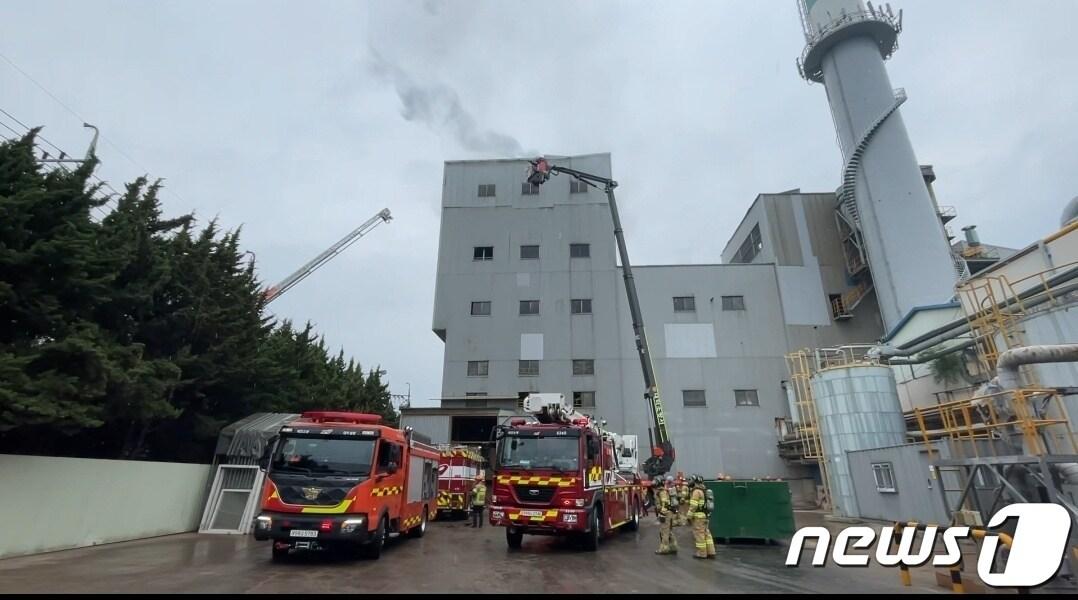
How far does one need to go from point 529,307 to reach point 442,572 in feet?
81.2

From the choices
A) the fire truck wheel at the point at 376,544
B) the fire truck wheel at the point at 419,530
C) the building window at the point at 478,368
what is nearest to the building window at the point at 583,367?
the building window at the point at 478,368

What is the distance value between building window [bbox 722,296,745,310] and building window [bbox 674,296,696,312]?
1.93 metres

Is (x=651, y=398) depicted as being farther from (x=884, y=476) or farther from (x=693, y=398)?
(x=693, y=398)

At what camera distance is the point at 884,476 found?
16.2 metres

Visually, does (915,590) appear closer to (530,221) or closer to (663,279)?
(663,279)

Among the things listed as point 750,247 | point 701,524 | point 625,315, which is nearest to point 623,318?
point 625,315

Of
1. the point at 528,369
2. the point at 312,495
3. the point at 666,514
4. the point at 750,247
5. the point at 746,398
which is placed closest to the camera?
the point at 312,495

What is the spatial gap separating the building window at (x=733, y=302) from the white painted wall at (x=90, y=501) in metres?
28.5

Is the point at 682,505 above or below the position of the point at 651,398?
below

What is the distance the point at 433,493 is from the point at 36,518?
9.51m

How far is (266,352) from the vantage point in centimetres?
2100

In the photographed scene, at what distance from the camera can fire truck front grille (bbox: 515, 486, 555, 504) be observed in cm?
1178

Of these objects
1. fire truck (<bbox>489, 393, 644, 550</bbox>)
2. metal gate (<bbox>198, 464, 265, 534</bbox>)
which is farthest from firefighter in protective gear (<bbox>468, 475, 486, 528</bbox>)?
metal gate (<bbox>198, 464, 265, 534</bbox>)

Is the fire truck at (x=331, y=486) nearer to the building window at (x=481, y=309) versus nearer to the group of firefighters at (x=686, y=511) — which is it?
the group of firefighters at (x=686, y=511)
